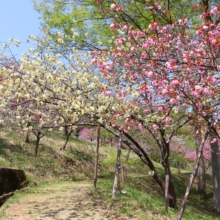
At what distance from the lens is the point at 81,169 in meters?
18.7

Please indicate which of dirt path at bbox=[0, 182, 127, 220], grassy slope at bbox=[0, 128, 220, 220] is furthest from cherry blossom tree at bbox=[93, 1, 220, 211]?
grassy slope at bbox=[0, 128, 220, 220]

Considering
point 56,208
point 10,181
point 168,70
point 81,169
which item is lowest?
point 56,208

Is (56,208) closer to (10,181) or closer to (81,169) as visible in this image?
(10,181)

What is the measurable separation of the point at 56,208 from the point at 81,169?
417 inches

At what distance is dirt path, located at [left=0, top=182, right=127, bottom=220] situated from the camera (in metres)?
7.33

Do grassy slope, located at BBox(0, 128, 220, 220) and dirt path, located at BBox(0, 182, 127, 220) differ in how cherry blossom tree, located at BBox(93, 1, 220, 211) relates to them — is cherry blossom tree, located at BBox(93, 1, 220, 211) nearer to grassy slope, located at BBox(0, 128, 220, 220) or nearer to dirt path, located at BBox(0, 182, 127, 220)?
dirt path, located at BBox(0, 182, 127, 220)

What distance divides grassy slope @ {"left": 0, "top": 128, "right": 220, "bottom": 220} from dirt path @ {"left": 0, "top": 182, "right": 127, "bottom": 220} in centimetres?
55

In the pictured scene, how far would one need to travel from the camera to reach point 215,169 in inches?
531

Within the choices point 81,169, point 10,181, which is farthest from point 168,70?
point 81,169

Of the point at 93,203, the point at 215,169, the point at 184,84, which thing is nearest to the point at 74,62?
the point at 184,84

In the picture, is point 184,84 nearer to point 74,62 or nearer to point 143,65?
point 143,65

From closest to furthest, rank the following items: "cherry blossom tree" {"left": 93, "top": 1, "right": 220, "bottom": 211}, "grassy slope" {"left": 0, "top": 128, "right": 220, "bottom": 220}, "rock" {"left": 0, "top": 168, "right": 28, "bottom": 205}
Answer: "cherry blossom tree" {"left": 93, "top": 1, "right": 220, "bottom": 211} < "rock" {"left": 0, "top": 168, "right": 28, "bottom": 205} < "grassy slope" {"left": 0, "top": 128, "right": 220, "bottom": 220}

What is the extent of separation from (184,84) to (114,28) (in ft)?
9.12

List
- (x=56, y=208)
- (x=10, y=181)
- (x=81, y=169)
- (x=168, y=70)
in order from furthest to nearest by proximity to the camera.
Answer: (x=81, y=169) < (x=10, y=181) < (x=56, y=208) < (x=168, y=70)
